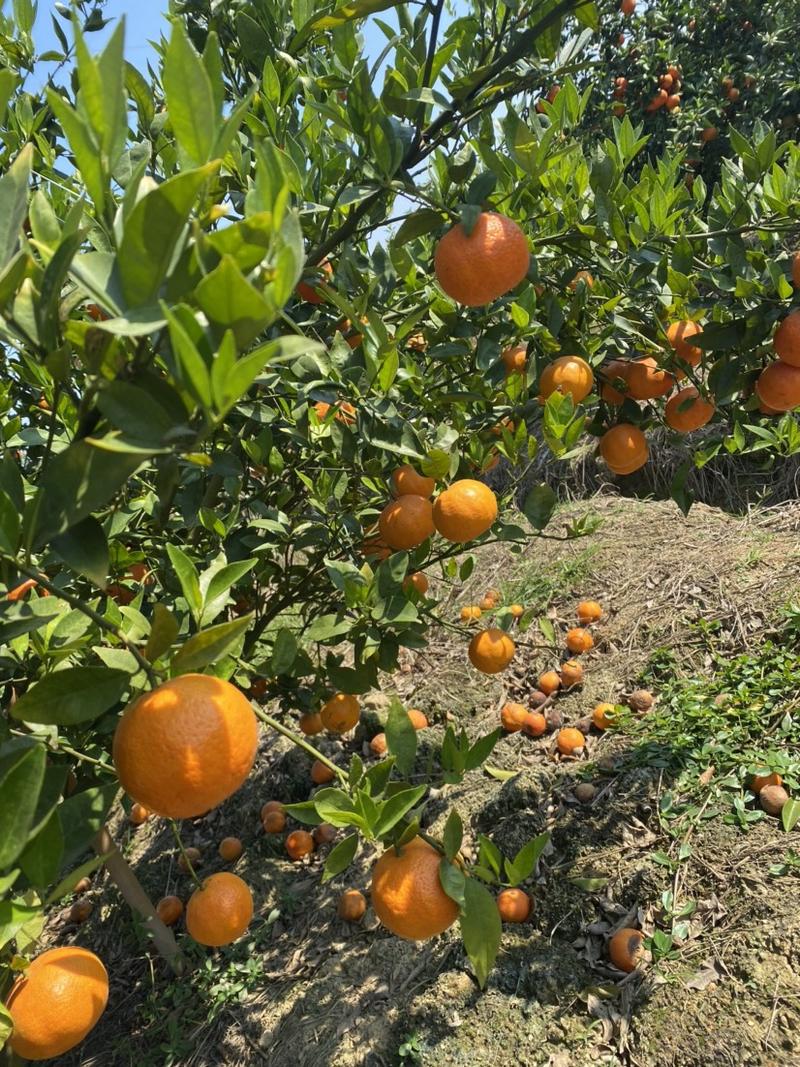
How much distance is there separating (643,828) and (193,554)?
162 centimetres

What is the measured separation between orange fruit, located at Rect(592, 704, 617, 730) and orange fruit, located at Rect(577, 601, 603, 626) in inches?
27.8

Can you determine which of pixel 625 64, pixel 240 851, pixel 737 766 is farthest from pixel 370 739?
pixel 625 64

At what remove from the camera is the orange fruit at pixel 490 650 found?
2.02 meters

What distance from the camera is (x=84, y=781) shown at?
1.48 metres

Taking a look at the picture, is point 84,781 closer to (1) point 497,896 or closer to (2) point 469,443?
(2) point 469,443

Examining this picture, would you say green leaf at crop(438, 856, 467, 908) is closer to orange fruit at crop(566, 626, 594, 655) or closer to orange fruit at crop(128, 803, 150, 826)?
orange fruit at crop(128, 803, 150, 826)

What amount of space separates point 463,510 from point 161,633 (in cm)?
75

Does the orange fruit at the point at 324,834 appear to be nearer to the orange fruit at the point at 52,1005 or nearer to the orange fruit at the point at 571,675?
the orange fruit at the point at 571,675

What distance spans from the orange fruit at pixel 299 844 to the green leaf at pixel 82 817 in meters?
1.78

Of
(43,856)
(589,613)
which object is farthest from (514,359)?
(589,613)

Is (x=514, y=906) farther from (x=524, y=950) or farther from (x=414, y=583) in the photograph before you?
(x=414, y=583)

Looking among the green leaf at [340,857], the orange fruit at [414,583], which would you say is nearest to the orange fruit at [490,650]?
the orange fruit at [414,583]

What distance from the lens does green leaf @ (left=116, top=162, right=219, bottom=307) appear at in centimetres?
49

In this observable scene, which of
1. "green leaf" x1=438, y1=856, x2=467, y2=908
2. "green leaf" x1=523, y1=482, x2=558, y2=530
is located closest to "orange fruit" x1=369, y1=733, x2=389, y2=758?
"green leaf" x1=523, y1=482, x2=558, y2=530
